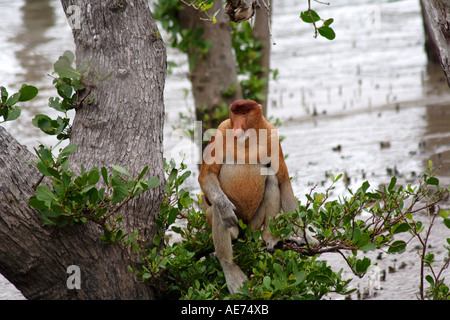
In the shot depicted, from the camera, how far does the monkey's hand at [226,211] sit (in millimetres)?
3092

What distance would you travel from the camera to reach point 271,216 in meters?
3.25

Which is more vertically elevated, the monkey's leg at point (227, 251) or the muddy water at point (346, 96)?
the monkey's leg at point (227, 251)

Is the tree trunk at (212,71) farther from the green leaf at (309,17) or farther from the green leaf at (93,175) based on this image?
the green leaf at (93,175)

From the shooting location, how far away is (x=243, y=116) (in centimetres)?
307

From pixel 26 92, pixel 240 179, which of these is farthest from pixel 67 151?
pixel 240 179

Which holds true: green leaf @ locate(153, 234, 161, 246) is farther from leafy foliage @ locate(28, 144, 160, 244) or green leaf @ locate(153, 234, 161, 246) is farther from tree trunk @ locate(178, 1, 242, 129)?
tree trunk @ locate(178, 1, 242, 129)

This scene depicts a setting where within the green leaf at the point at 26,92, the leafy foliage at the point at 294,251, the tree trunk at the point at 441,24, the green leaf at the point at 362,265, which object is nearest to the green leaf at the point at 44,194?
the green leaf at the point at 26,92

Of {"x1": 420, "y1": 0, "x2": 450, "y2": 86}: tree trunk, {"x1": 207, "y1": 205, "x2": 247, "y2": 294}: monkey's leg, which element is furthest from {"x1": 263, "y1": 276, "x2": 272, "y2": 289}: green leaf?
{"x1": 420, "y1": 0, "x2": 450, "y2": 86}: tree trunk

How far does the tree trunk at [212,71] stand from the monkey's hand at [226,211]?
10.1 feet

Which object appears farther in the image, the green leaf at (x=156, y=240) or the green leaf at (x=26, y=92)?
the green leaf at (x=156, y=240)

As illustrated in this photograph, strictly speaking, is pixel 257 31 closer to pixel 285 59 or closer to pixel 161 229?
pixel 161 229

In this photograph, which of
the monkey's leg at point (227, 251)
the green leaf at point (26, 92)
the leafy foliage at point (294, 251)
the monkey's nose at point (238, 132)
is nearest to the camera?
the green leaf at point (26, 92)

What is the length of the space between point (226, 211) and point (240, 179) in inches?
9.0

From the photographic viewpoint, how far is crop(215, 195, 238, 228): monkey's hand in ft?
10.1
